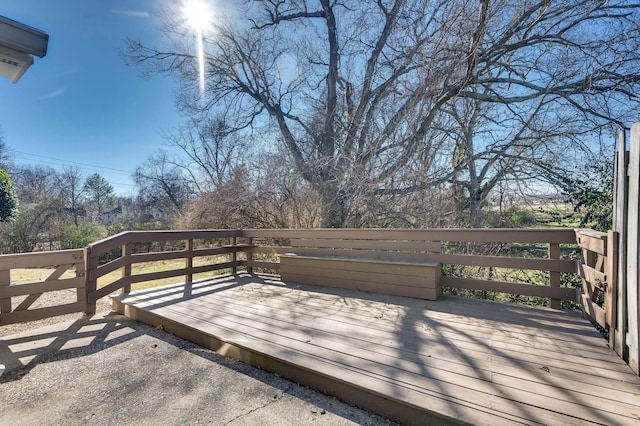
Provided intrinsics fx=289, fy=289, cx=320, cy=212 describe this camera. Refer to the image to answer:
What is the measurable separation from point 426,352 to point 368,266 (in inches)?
70.3

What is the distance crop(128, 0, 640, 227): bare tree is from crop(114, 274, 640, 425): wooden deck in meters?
2.61

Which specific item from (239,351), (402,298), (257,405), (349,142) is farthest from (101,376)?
(349,142)

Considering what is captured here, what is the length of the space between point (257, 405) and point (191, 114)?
10148 mm

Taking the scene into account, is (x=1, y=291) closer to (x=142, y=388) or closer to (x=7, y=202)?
(x=142, y=388)

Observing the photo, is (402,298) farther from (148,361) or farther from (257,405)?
(148,361)

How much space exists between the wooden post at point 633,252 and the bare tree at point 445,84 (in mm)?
3104

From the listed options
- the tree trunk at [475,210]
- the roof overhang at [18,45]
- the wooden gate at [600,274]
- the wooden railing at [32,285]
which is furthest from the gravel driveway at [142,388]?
the tree trunk at [475,210]

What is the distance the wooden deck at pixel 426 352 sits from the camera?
57.0 inches

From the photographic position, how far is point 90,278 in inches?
130

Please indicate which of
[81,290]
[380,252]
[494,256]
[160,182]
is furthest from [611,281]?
[160,182]

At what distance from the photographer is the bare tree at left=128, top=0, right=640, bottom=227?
4.45m

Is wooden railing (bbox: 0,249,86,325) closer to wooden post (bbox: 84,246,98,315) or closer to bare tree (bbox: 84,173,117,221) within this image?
wooden post (bbox: 84,246,98,315)

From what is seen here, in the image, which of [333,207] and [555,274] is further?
[333,207]

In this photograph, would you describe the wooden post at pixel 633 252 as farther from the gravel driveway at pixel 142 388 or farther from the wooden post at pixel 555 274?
the gravel driveway at pixel 142 388
